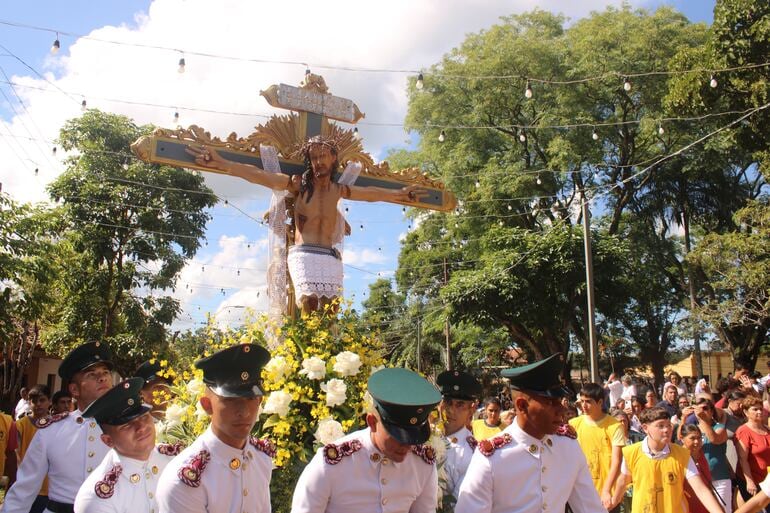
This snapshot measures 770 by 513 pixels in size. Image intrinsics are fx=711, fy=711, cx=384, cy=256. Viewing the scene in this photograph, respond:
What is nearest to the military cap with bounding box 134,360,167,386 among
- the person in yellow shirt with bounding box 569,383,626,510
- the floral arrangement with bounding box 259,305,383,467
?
the floral arrangement with bounding box 259,305,383,467

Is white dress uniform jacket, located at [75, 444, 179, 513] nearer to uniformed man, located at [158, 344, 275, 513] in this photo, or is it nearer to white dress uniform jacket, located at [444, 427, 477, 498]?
uniformed man, located at [158, 344, 275, 513]

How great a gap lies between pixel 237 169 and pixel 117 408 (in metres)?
4.04

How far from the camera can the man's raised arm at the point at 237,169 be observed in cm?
705

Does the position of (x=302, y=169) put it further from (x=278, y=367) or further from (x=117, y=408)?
(x=117, y=408)

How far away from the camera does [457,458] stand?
15.3 feet

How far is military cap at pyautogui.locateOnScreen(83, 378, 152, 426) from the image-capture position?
3.50 m

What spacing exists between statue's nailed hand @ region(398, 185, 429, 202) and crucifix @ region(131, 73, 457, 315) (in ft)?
0.05

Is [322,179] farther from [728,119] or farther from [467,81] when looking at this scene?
[467,81]

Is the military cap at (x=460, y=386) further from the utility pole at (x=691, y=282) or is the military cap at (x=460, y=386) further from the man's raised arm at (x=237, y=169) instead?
the utility pole at (x=691, y=282)

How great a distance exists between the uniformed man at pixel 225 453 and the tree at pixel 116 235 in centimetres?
1861

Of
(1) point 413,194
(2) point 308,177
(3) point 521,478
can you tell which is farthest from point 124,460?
(1) point 413,194

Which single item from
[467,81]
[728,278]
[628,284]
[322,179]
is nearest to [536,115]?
[467,81]

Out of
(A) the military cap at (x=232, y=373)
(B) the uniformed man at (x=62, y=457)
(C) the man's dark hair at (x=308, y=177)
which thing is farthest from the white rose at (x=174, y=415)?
(C) the man's dark hair at (x=308, y=177)

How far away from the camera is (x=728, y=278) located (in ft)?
68.9
